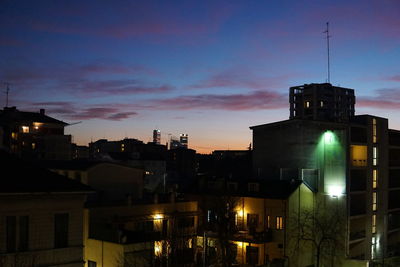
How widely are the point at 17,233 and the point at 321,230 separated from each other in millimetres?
32675

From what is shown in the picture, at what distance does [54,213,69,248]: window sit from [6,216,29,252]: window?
1.35 meters

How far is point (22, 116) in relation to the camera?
91.6 m

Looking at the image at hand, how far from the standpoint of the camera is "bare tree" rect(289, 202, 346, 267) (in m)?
43.2

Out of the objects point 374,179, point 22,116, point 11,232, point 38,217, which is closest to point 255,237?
point 374,179

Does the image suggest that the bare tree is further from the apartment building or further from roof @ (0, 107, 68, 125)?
roof @ (0, 107, 68, 125)

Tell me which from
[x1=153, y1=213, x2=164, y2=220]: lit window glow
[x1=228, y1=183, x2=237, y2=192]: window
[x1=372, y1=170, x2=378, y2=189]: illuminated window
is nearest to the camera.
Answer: [x1=153, y1=213, x2=164, y2=220]: lit window glow

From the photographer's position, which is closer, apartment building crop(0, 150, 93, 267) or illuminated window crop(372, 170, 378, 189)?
apartment building crop(0, 150, 93, 267)

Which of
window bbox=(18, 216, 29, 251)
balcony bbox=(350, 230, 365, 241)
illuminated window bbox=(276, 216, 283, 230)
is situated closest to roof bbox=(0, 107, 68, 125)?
illuminated window bbox=(276, 216, 283, 230)

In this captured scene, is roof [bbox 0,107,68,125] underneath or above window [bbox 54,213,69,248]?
above

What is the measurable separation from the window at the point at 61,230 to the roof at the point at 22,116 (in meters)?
74.9

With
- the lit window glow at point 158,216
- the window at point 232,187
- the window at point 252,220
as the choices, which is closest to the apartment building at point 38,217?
the lit window glow at point 158,216

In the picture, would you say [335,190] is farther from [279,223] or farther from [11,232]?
[11,232]

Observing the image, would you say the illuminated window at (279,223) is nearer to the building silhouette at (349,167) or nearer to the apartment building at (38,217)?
the building silhouette at (349,167)

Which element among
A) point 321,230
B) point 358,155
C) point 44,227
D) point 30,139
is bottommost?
point 321,230
